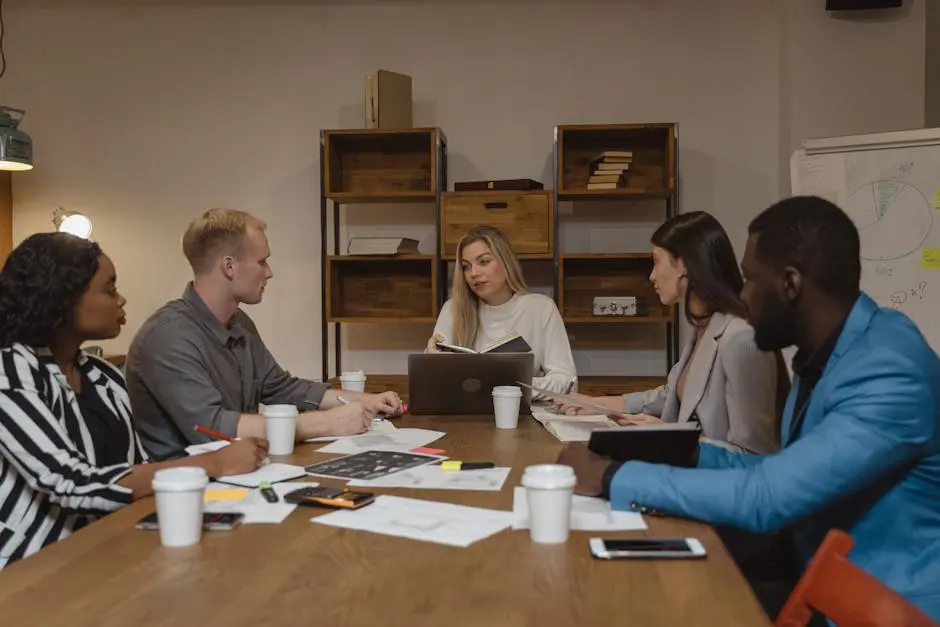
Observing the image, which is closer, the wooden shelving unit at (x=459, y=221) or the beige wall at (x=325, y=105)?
the wooden shelving unit at (x=459, y=221)

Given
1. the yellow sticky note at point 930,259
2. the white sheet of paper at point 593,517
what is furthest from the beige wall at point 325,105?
the white sheet of paper at point 593,517

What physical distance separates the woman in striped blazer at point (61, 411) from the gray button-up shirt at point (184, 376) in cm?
15

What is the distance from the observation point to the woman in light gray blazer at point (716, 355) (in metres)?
1.87

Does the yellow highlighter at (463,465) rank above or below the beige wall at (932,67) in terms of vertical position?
Result: below

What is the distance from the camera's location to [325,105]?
14.7 feet

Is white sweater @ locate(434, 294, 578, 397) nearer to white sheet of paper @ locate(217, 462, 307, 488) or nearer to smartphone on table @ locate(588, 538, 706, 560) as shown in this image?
white sheet of paper @ locate(217, 462, 307, 488)

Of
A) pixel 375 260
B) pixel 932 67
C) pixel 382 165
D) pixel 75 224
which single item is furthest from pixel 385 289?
pixel 932 67

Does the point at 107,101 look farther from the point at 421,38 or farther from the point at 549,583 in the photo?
the point at 549,583

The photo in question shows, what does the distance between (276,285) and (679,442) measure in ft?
10.9

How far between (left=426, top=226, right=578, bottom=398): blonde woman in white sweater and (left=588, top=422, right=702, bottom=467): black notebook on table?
1573 mm

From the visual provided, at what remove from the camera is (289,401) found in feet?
8.52

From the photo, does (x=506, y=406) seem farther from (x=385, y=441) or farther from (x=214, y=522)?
(x=214, y=522)

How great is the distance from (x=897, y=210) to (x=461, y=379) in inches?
82.6

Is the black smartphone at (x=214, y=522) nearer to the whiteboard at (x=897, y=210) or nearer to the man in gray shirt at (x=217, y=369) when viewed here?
the man in gray shirt at (x=217, y=369)
